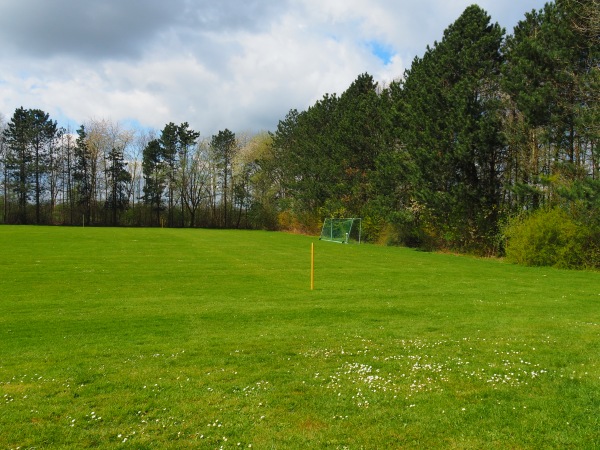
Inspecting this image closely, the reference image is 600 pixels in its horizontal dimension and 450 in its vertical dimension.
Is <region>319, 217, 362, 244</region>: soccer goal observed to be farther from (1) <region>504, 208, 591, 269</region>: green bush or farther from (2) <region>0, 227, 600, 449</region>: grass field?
(2) <region>0, 227, 600, 449</region>: grass field

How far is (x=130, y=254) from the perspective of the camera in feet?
75.5

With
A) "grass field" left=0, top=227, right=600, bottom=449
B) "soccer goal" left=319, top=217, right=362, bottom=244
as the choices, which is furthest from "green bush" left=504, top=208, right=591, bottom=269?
"soccer goal" left=319, top=217, right=362, bottom=244

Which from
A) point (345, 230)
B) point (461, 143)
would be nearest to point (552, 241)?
point (461, 143)

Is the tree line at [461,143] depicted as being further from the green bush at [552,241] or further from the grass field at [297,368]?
the grass field at [297,368]

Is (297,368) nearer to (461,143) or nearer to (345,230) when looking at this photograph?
(461,143)

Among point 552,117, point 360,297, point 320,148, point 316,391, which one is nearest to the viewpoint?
point 316,391

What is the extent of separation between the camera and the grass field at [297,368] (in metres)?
3.98

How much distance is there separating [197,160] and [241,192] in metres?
9.16

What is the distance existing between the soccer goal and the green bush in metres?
17.9

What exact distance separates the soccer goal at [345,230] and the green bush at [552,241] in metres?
17.9

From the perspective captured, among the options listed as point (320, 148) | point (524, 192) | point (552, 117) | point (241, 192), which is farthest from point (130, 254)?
point (241, 192)

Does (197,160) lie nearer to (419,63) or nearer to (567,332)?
(419,63)

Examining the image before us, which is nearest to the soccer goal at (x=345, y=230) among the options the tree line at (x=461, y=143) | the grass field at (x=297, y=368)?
the tree line at (x=461, y=143)

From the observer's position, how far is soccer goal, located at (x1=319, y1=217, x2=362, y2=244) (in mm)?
38062
